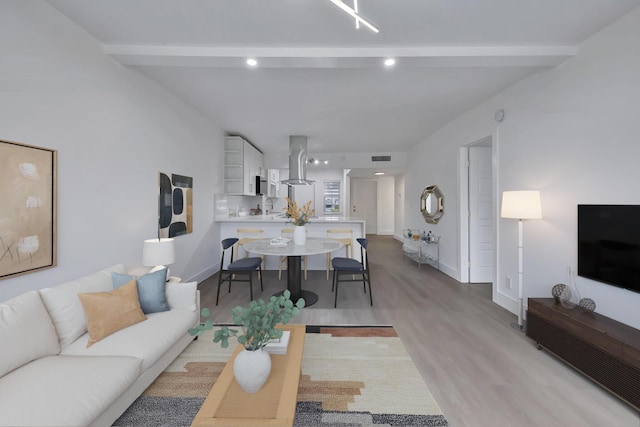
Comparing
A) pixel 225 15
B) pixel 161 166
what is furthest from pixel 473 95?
pixel 161 166

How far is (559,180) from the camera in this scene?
2.60 m

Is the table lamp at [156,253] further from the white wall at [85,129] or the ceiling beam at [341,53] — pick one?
the ceiling beam at [341,53]

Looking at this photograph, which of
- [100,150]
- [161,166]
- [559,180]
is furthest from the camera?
Answer: [161,166]

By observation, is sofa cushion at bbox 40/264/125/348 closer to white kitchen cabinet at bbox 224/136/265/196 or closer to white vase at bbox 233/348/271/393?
white vase at bbox 233/348/271/393

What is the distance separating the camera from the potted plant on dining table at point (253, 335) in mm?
1297

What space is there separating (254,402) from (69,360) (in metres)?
1.16

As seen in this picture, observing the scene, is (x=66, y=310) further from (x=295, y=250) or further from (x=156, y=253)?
(x=295, y=250)

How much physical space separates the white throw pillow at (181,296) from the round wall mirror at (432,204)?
14.8 ft

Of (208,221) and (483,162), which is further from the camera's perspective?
(208,221)

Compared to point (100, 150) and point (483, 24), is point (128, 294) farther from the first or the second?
point (483, 24)

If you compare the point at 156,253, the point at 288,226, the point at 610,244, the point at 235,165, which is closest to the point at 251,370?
the point at 156,253

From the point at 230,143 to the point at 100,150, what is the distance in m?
3.10

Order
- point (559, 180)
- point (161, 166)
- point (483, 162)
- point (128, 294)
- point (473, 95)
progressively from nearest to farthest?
1. point (128, 294)
2. point (559, 180)
3. point (161, 166)
4. point (473, 95)
5. point (483, 162)

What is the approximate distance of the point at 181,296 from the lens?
7.54ft
